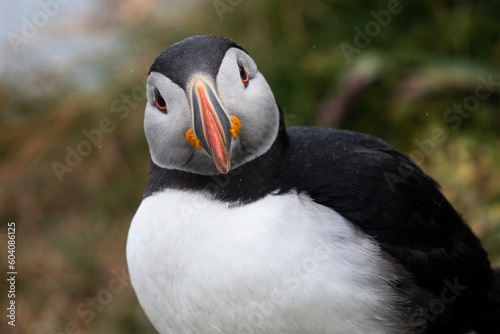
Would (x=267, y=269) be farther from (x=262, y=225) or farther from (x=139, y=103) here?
(x=139, y=103)

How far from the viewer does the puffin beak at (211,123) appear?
2547 mm

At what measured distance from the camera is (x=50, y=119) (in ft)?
21.0

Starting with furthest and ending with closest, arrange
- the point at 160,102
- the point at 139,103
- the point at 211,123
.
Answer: the point at 139,103
the point at 160,102
the point at 211,123

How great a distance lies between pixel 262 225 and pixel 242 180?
0.22 m

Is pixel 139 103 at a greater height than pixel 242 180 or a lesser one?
lesser

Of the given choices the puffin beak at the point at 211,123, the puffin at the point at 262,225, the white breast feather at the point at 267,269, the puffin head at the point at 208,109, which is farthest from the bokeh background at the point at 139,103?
the puffin beak at the point at 211,123

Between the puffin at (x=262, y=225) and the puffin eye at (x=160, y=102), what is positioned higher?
the puffin eye at (x=160, y=102)

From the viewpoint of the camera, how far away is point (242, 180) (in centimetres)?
282

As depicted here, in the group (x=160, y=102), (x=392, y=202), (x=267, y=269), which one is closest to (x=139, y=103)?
(x=160, y=102)

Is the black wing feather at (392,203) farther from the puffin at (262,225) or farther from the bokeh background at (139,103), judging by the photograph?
the bokeh background at (139,103)

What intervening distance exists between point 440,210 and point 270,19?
3.45 meters

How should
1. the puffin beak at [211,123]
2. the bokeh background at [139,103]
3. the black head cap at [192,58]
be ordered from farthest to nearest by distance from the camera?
the bokeh background at [139,103] < the black head cap at [192,58] < the puffin beak at [211,123]

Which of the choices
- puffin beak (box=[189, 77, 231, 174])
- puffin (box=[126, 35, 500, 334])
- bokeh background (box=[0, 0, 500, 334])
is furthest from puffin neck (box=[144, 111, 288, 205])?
bokeh background (box=[0, 0, 500, 334])

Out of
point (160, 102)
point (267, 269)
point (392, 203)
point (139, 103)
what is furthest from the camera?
point (139, 103)
